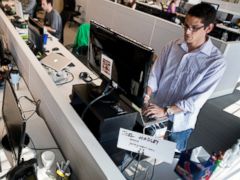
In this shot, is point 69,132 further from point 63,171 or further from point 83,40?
point 83,40

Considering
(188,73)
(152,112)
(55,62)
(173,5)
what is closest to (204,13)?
(188,73)

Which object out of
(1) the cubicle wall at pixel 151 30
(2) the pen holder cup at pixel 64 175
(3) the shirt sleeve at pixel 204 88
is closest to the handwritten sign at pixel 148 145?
(2) the pen holder cup at pixel 64 175

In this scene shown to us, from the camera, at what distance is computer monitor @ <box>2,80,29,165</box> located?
968mm

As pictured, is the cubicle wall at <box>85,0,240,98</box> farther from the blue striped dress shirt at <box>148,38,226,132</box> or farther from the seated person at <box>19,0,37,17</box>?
the blue striped dress shirt at <box>148,38,226,132</box>

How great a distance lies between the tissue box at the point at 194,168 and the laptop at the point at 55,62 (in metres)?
1.45

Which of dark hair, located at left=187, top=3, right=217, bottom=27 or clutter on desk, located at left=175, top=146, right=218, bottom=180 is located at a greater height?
dark hair, located at left=187, top=3, right=217, bottom=27

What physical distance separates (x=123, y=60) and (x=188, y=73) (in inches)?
23.3

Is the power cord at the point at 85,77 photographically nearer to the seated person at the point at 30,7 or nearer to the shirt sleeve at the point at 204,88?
the shirt sleeve at the point at 204,88

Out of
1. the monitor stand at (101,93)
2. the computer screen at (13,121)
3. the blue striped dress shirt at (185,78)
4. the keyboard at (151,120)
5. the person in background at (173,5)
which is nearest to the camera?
the computer screen at (13,121)

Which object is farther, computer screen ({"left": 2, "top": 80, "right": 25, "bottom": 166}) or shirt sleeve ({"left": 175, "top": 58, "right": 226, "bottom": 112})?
shirt sleeve ({"left": 175, "top": 58, "right": 226, "bottom": 112})

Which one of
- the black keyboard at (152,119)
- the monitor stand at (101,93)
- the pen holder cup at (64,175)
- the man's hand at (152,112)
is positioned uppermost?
the monitor stand at (101,93)

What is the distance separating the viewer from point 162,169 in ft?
A: 4.30

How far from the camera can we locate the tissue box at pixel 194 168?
3.70ft

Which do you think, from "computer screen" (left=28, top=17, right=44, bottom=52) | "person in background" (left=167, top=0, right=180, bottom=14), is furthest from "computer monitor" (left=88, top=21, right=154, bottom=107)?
"person in background" (left=167, top=0, right=180, bottom=14)
